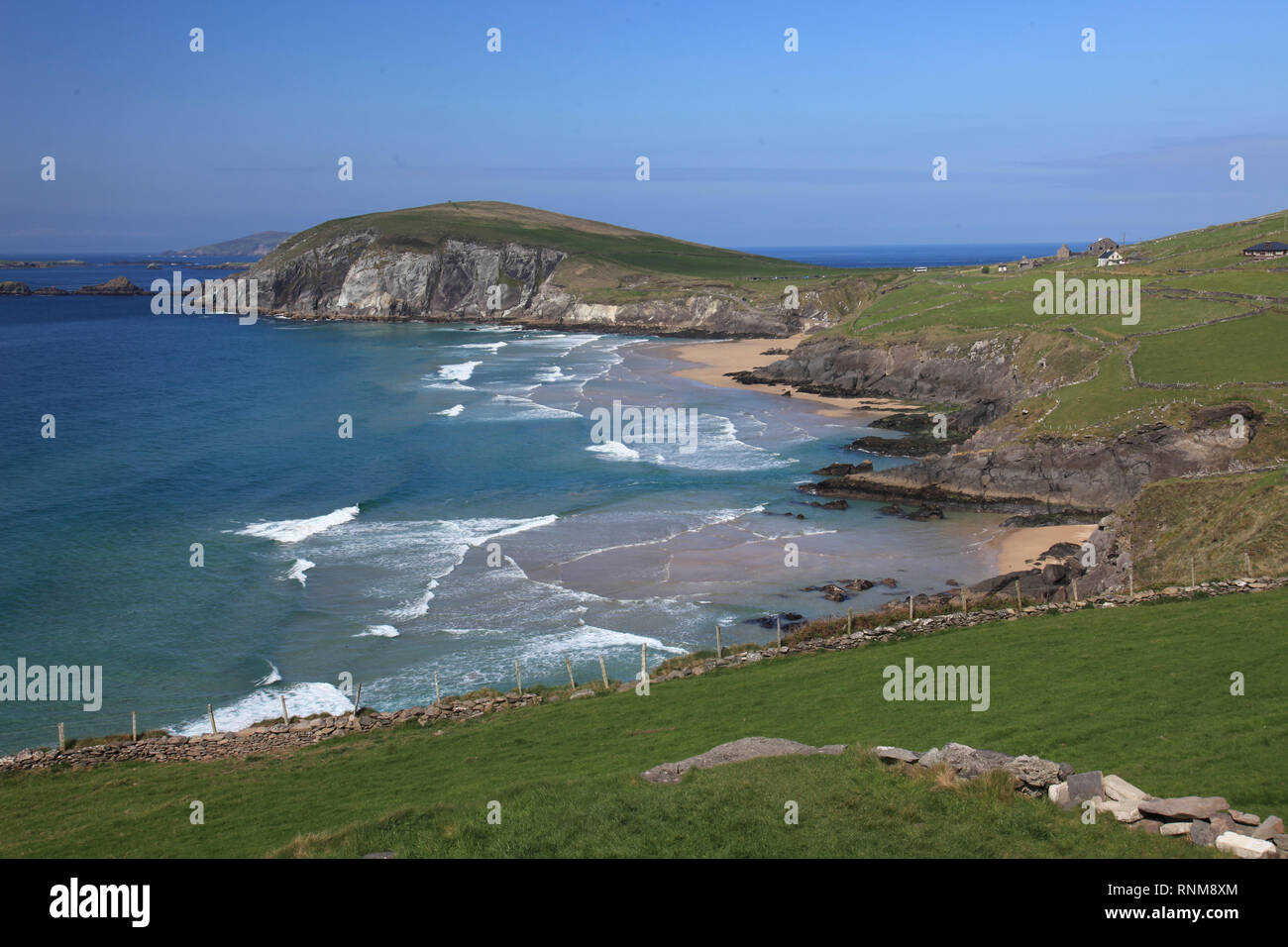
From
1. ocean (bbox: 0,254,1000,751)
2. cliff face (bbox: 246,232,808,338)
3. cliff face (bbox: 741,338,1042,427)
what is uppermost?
cliff face (bbox: 246,232,808,338)

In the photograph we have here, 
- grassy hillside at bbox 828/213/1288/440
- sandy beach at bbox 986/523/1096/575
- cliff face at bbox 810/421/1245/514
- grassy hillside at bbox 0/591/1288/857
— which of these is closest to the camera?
grassy hillside at bbox 0/591/1288/857

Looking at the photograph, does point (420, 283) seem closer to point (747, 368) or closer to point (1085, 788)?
point (747, 368)

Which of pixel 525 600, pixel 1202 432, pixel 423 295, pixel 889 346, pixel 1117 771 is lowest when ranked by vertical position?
pixel 525 600

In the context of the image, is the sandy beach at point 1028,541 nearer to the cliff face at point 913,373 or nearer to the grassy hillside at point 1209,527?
the grassy hillside at point 1209,527

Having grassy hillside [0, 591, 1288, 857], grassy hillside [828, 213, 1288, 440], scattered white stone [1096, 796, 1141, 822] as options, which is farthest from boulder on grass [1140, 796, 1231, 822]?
grassy hillside [828, 213, 1288, 440]

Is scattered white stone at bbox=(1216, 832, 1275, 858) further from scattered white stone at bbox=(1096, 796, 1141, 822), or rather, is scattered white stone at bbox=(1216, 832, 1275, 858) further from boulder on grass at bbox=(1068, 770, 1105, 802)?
boulder on grass at bbox=(1068, 770, 1105, 802)

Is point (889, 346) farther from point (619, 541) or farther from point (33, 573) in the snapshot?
point (33, 573)

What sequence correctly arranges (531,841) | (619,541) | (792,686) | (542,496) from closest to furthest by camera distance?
(531,841)
(792,686)
(619,541)
(542,496)
